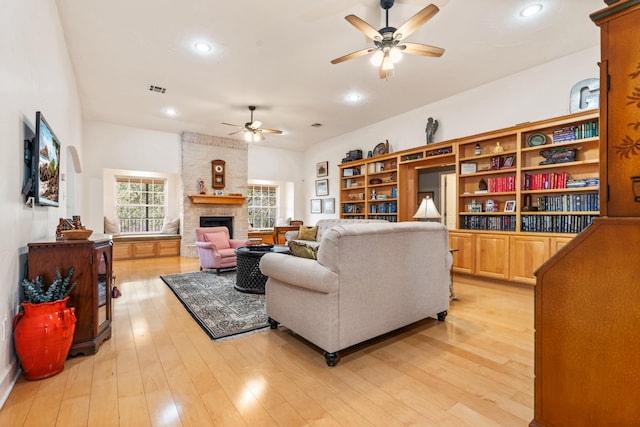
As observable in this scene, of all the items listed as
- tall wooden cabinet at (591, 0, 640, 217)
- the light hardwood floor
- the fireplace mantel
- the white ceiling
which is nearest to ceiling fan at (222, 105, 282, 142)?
the white ceiling

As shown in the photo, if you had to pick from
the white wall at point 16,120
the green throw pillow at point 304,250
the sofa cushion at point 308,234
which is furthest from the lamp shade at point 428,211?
the white wall at point 16,120

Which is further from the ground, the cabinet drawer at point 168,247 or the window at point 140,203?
the window at point 140,203

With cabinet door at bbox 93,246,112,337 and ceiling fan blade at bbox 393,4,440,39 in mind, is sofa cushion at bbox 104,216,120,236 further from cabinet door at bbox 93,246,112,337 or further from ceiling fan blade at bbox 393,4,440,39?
ceiling fan blade at bbox 393,4,440,39

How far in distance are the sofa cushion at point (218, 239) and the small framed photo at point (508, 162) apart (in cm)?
481

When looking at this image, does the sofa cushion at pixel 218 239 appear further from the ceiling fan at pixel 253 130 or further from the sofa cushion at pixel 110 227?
the sofa cushion at pixel 110 227

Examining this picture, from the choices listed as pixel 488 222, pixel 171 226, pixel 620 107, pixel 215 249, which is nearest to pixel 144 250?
pixel 171 226

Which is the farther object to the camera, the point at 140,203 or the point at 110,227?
the point at 140,203

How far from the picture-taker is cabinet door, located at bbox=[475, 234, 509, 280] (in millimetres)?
4301

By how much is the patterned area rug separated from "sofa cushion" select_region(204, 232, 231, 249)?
668 millimetres

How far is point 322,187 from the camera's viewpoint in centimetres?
852

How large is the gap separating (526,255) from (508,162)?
1.40 metres

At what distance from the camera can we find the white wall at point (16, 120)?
1.71 meters

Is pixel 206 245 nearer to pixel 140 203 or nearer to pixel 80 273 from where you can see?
pixel 80 273

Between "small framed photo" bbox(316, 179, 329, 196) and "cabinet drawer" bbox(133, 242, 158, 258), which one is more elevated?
"small framed photo" bbox(316, 179, 329, 196)
